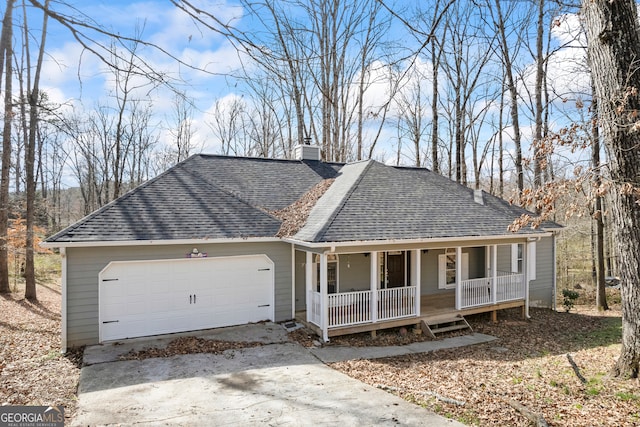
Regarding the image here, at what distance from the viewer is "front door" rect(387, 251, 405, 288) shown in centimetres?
1261

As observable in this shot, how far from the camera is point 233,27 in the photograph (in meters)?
3.25

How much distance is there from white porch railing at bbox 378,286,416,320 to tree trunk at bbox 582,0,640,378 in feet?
15.5

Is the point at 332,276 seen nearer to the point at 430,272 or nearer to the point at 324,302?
the point at 324,302

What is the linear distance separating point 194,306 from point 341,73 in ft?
52.8

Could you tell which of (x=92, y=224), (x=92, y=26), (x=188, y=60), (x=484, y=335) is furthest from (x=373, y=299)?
(x=92, y=26)

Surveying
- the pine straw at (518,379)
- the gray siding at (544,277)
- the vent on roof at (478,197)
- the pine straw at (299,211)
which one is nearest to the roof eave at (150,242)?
the pine straw at (299,211)

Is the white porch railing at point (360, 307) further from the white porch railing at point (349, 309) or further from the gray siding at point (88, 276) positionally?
the gray siding at point (88, 276)

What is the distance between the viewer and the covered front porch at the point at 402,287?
974 cm

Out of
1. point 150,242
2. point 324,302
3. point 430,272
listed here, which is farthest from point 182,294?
point 430,272

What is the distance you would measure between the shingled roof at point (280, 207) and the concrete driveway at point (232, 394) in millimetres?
2868

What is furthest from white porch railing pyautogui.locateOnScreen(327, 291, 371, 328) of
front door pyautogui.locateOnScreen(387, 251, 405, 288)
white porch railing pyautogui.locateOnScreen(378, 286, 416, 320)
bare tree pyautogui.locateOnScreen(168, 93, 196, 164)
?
bare tree pyautogui.locateOnScreen(168, 93, 196, 164)

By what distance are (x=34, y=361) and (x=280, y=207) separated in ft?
23.2

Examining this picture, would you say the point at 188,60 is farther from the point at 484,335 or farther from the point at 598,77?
the point at 484,335

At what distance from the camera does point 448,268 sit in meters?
13.5
